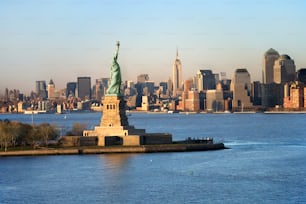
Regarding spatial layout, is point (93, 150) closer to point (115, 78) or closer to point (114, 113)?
point (114, 113)

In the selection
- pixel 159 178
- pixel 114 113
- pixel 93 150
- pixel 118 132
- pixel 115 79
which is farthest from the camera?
pixel 115 79

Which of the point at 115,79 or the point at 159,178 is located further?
the point at 115,79

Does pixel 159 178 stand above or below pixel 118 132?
below

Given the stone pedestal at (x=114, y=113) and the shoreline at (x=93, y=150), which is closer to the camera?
the shoreline at (x=93, y=150)

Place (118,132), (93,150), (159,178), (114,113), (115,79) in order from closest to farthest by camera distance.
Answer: (159,178), (93,150), (118,132), (114,113), (115,79)

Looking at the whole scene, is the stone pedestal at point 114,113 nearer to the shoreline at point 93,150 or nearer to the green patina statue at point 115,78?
the green patina statue at point 115,78

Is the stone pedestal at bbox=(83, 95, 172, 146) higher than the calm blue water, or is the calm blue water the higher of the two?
the stone pedestal at bbox=(83, 95, 172, 146)

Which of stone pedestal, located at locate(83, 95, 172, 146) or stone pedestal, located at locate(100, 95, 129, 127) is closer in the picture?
stone pedestal, located at locate(83, 95, 172, 146)

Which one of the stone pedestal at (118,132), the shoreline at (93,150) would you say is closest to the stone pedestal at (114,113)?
the stone pedestal at (118,132)

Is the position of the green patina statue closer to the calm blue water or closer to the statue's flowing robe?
the statue's flowing robe

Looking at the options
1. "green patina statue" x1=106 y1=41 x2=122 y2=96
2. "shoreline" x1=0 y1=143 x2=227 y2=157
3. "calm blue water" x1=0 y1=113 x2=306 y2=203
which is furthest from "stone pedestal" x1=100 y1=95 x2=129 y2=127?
"calm blue water" x1=0 y1=113 x2=306 y2=203

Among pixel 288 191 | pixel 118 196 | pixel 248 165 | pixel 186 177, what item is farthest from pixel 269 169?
pixel 118 196

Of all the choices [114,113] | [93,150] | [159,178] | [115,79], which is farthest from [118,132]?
[159,178]

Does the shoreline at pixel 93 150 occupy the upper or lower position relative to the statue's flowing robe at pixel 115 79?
lower
